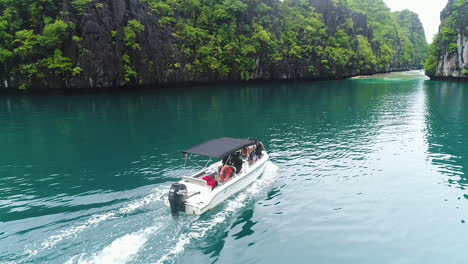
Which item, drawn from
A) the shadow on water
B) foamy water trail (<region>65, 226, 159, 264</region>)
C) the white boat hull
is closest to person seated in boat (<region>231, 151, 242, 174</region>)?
the white boat hull

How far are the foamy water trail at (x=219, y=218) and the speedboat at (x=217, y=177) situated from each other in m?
0.42

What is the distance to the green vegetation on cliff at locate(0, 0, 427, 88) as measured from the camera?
63156 millimetres

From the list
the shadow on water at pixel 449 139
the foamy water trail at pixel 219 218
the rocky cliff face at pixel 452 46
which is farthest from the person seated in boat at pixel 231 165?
the rocky cliff face at pixel 452 46

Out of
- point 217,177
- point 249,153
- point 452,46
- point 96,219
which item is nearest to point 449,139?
point 249,153

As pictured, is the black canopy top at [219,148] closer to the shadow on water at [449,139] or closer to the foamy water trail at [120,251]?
the foamy water trail at [120,251]

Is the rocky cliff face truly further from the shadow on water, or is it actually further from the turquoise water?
the turquoise water

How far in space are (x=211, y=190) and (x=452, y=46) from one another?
100653 mm

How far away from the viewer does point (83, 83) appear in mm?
64812

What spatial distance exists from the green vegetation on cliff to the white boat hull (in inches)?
2145

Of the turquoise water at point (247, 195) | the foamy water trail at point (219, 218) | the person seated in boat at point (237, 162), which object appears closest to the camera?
the foamy water trail at point (219, 218)

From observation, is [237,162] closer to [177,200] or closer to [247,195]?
[247,195]

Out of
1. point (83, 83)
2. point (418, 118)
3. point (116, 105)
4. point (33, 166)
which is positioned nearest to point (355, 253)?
point (33, 166)

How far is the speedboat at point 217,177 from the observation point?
14.7 metres

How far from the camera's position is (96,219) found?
14.3 metres
